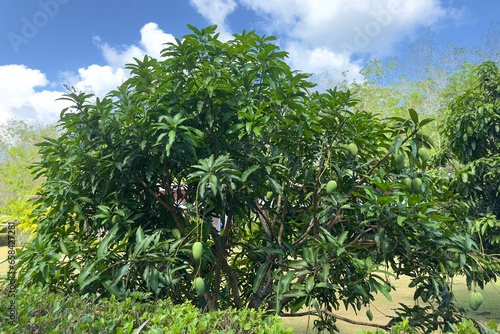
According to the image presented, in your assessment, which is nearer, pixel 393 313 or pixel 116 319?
pixel 116 319

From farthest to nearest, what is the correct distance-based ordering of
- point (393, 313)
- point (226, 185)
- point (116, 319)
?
point (393, 313) < point (226, 185) < point (116, 319)

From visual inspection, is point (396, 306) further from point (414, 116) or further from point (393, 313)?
point (414, 116)

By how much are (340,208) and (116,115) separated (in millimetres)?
1355

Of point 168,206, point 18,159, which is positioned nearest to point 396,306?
point 168,206

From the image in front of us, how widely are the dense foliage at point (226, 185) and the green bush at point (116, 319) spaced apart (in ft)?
0.77

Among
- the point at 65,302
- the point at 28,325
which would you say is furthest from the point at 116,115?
the point at 28,325

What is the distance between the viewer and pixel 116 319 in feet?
5.30

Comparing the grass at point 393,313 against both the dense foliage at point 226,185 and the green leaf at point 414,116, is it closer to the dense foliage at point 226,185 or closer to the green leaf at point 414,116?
the dense foliage at point 226,185

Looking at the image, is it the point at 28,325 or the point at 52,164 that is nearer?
the point at 28,325

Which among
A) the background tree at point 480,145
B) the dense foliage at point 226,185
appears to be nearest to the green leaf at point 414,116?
the dense foliage at point 226,185

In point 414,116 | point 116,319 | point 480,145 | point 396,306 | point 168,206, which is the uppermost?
point 480,145

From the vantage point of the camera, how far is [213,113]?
7.80 feet

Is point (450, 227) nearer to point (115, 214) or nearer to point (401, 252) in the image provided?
point (401, 252)

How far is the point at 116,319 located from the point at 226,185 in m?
0.82
